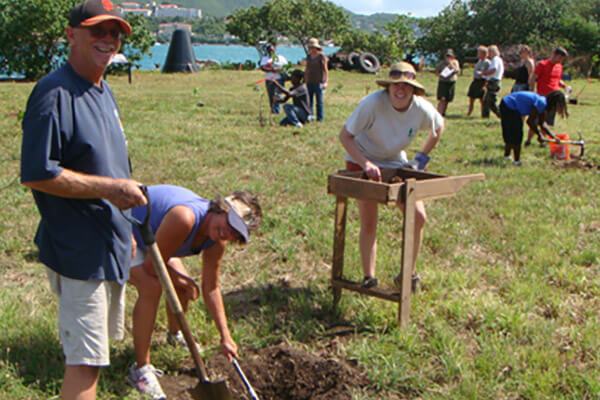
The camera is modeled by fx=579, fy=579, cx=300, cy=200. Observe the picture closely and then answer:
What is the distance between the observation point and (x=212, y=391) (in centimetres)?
284

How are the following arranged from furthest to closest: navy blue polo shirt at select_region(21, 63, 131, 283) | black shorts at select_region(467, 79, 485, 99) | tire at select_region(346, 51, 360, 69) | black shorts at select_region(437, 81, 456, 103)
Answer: tire at select_region(346, 51, 360, 69), black shorts at select_region(467, 79, 485, 99), black shorts at select_region(437, 81, 456, 103), navy blue polo shirt at select_region(21, 63, 131, 283)

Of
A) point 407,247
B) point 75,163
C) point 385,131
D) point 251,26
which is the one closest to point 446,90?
point 385,131

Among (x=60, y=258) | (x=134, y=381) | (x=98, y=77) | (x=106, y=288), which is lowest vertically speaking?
(x=134, y=381)

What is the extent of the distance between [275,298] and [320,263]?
2.59 ft

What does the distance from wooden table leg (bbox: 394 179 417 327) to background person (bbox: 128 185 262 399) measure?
37.7 inches

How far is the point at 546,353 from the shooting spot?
3539 millimetres

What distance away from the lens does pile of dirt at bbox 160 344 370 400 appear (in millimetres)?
3324

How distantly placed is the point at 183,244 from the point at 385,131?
5.44 ft

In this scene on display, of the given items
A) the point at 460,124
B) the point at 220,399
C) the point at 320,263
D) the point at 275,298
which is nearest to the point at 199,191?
the point at 320,263

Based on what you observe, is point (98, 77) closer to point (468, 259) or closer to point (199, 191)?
point (468, 259)

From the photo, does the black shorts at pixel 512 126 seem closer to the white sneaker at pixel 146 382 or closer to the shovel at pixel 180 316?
the white sneaker at pixel 146 382

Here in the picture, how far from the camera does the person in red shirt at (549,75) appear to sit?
10156 mm

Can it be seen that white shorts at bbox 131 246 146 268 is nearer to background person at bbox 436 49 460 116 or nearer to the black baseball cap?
the black baseball cap

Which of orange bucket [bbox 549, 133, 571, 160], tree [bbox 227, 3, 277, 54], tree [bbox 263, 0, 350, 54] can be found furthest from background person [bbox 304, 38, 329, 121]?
tree [bbox 227, 3, 277, 54]
